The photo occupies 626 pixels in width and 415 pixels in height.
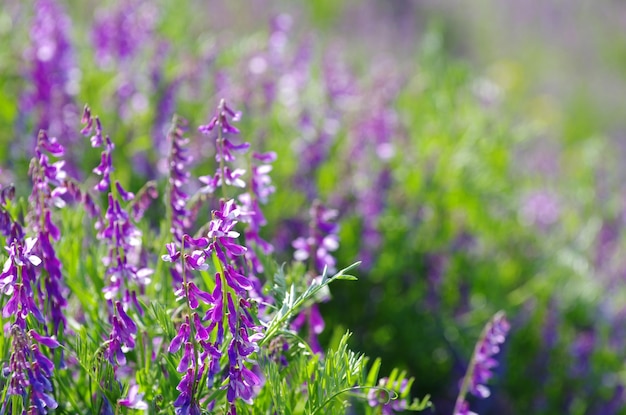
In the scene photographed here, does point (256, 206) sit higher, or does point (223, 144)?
point (223, 144)

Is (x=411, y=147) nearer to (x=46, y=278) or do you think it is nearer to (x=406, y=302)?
(x=406, y=302)

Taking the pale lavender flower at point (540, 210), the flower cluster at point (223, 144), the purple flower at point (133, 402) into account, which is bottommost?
the pale lavender flower at point (540, 210)

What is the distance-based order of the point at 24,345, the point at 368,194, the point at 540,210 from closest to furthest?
the point at 24,345 → the point at 368,194 → the point at 540,210

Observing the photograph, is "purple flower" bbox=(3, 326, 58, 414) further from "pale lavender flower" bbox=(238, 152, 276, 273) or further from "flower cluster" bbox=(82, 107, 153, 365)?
"pale lavender flower" bbox=(238, 152, 276, 273)

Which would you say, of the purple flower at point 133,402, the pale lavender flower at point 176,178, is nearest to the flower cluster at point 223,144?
the pale lavender flower at point 176,178

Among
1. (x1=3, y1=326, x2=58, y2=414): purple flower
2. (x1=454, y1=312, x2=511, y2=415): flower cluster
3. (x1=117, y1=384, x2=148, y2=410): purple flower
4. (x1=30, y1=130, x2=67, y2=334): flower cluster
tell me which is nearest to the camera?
(x1=3, y1=326, x2=58, y2=414): purple flower

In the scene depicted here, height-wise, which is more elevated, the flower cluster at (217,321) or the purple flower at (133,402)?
the flower cluster at (217,321)

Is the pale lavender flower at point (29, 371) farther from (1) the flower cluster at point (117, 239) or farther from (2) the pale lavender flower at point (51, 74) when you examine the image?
(2) the pale lavender flower at point (51, 74)

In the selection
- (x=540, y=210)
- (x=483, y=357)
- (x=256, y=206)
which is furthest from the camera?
(x=540, y=210)

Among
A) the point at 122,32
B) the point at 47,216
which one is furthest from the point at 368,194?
the point at 47,216

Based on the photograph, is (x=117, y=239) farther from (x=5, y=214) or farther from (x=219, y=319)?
(x=219, y=319)

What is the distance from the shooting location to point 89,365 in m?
1.32

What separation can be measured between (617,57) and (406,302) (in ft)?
26.4

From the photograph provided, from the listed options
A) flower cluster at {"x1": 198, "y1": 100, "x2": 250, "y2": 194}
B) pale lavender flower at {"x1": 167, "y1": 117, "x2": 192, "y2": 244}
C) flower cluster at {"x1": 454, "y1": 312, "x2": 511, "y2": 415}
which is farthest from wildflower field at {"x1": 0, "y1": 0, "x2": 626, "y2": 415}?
flower cluster at {"x1": 198, "y1": 100, "x2": 250, "y2": 194}
